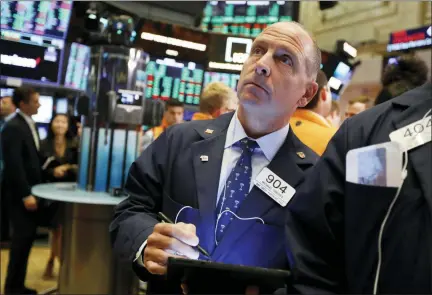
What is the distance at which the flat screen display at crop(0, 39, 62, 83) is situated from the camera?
13.7 ft

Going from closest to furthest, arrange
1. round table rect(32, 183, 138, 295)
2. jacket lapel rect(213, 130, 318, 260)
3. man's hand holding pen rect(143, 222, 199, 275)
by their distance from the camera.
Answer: man's hand holding pen rect(143, 222, 199, 275)
jacket lapel rect(213, 130, 318, 260)
round table rect(32, 183, 138, 295)

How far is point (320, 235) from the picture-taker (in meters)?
0.98

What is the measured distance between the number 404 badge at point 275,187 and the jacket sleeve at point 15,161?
305 cm

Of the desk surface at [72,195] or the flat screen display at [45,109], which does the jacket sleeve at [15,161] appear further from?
the flat screen display at [45,109]

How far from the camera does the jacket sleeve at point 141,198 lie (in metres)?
1.51

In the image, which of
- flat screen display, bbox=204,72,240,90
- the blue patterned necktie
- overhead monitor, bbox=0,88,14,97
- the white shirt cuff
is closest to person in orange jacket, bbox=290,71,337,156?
the blue patterned necktie

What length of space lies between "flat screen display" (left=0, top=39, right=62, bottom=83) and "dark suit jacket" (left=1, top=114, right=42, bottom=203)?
59 cm

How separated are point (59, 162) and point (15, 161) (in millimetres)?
879

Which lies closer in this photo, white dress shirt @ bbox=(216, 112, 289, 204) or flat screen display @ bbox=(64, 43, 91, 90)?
Result: white dress shirt @ bbox=(216, 112, 289, 204)

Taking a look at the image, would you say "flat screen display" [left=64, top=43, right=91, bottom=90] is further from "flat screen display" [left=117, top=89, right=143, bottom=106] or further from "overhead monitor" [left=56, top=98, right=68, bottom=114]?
"flat screen display" [left=117, top=89, right=143, bottom=106]

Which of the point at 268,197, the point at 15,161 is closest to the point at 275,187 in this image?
the point at 268,197

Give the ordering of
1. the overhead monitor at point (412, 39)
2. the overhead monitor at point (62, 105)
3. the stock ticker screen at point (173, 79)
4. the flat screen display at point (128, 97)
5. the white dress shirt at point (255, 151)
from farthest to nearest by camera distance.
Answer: the overhead monitor at point (412, 39), the overhead monitor at point (62, 105), the stock ticker screen at point (173, 79), the flat screen display at point (128, 97), the white dress shirt at point (255, 151)

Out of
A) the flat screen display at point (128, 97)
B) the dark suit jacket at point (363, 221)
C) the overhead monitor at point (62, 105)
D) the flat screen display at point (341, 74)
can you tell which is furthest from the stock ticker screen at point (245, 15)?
the dark suit jacket at point (363, 221)

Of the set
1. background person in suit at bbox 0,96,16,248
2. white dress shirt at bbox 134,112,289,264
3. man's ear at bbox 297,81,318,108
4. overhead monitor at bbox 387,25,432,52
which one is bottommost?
background person in suit at bbox 0,96,16,248
